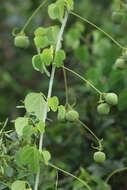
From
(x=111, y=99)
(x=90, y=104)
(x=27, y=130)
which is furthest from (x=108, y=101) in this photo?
(x=90, y=104)

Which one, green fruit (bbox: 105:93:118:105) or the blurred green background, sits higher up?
the blurred green background

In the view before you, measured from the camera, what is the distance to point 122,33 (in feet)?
9.36

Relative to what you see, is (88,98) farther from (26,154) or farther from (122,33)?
(26,154)

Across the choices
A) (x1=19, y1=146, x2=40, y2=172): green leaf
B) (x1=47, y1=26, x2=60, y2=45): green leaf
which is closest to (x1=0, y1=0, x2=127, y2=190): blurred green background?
(x1=47, y1=26, x2=60, y2=45): green leaf

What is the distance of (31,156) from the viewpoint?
4.70 ft

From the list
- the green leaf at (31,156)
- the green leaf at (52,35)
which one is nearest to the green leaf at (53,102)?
the green leaf at (31,156)

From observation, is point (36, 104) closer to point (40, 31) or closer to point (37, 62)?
point (37, 62)

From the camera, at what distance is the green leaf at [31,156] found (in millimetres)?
1428

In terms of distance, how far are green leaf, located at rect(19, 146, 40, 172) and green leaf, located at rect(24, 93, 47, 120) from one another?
104mm

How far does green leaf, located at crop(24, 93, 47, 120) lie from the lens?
1505 millimetres

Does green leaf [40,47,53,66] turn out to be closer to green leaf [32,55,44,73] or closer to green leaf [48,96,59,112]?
green leaf [32,55,44,73]

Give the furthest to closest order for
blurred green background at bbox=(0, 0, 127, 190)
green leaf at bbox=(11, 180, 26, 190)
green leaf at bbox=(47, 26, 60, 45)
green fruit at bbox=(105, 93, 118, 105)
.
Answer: blurred green background at bbox=(0, 0, 127, 190) → green leaf at bbox=(47, 26, 60, 45) → green fruit at bbox=(105, 93, 118, 105) → green leaf at bbox=(11, 180, 26, 190)

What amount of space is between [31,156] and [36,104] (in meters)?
Answer: 0.14

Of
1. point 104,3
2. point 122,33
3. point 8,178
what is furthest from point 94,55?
point 8,178
